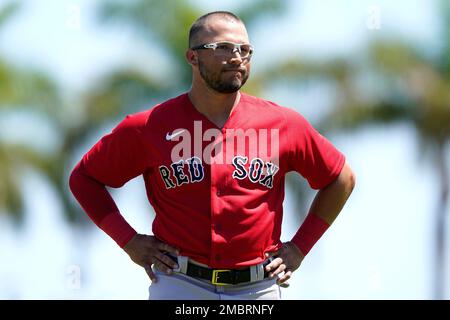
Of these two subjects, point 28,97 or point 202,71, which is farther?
point 28,97

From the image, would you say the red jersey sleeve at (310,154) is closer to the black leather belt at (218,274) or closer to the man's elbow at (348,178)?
the man's elbow at (348,178)

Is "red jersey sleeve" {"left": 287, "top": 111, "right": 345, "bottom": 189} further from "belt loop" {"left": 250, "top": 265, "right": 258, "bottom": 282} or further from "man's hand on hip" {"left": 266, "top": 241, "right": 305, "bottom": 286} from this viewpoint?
"belt loop" {"left": 250, "top": 265, "right": 258, "bottom": 282}

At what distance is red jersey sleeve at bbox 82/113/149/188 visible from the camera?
8.06 metres

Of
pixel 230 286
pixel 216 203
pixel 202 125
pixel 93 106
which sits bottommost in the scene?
pixel 230 286

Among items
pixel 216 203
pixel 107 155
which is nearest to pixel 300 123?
pixel 216 203

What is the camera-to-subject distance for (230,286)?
7871 mm

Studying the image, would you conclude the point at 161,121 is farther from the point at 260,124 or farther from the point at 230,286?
the point at 230,286

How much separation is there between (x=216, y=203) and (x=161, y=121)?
0.70 m

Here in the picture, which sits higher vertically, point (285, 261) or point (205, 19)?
point (205, 19)

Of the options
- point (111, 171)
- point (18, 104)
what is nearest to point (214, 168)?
point (111, 171)

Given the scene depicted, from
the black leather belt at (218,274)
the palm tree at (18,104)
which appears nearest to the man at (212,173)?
the black leather belt at (218,274)

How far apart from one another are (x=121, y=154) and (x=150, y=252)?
0.69m

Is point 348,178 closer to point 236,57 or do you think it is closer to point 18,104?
point 236,57

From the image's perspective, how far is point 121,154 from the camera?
319 inches
